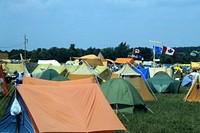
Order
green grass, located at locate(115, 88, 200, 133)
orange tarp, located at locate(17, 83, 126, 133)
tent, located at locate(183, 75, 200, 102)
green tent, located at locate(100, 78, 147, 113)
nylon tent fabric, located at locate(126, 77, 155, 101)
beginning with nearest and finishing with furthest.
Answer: orange tarp, located at locate(17, 83, 126, 133), green grass, located at locate(115, 88, 200, 133), green tent, located at locate(100, 78, 147, 113), nylon tent fabric, located at locate(126, 77, 155, 101), tent, located at locate(183, 75, 200, 102)

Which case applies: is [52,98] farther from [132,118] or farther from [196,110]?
[196,110]

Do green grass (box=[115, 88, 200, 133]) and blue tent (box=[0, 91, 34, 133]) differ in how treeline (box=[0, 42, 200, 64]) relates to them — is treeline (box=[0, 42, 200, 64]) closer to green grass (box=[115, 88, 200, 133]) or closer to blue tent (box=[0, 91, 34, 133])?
green grass (box=[115, 88, 200, 133])

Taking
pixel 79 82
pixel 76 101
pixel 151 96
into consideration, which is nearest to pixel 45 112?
pixel 76 101

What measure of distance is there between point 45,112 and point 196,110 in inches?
345

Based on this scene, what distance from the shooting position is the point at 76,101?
894cm

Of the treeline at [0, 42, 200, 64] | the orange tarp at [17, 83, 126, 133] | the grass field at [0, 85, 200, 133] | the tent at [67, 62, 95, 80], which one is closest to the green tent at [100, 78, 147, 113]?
the grass field at [0, 85, 200, 133]

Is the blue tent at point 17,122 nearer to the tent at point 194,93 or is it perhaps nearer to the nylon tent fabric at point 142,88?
the nylon tent fabric at point 142,88

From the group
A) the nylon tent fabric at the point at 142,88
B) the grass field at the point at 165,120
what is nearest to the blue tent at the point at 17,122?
the grass field at the point at 165,120

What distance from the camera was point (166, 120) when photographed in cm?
1265

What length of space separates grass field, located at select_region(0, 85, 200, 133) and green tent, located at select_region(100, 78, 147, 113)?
413 mm

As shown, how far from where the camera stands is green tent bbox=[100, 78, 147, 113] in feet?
46.0

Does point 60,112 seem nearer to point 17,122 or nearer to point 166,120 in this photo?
point 17,122

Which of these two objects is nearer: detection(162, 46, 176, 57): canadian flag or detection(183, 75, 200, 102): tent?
detection(183, 75, 200, 102): tent

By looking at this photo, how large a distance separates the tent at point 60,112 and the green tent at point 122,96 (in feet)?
15.3
